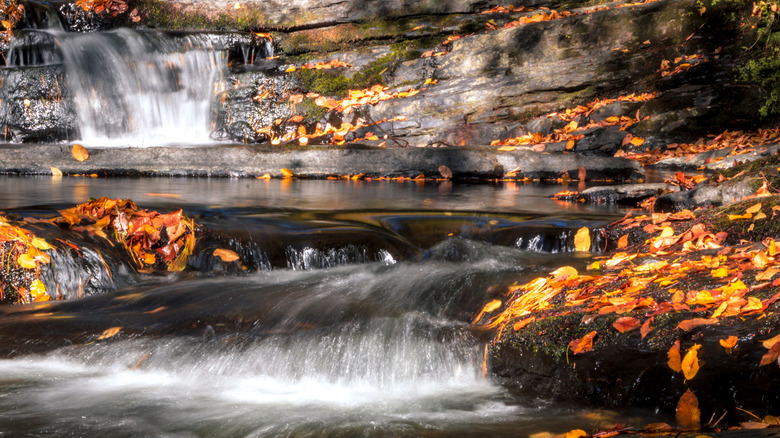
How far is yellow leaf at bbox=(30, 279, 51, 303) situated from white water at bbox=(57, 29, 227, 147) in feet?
26.9

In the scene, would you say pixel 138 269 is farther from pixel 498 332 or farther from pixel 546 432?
pixel 546 432

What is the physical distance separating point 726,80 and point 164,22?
1134 cm

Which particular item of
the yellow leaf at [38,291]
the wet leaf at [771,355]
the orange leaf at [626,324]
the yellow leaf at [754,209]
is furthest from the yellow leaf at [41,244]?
the yellow leaf at [754,209]

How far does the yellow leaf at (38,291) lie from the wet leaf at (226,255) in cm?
110

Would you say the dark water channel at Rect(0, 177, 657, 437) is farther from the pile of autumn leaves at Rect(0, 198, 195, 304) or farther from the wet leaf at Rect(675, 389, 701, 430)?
the pile of autumn leaves at Rect(0, 198, 195, 304)

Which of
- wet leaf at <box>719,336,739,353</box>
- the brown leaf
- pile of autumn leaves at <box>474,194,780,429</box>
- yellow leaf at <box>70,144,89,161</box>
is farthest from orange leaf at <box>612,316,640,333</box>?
yellow leaf at <box>70,144,89,161</box>

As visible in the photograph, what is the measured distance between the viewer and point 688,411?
229cm

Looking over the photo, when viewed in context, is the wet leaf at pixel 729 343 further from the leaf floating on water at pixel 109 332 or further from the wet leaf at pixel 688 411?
the leaf floating on water at pixel 109 332

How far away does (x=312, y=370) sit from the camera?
292cm

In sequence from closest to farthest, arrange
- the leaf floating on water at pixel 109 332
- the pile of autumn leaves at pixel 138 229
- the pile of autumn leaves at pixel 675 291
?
1. the pile of autumn leaves at pixel 675 291
2. the leaf floating on water at pixel 109 332
3. the pile of autumn leaves at pixel 138 229

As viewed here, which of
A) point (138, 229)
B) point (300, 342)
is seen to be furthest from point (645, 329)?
point (138, 229)

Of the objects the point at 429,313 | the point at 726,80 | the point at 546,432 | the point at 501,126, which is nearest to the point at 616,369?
the point at 546,432

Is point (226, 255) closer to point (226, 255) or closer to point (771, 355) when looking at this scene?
point (226, 255)

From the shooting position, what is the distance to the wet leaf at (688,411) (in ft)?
7.41
